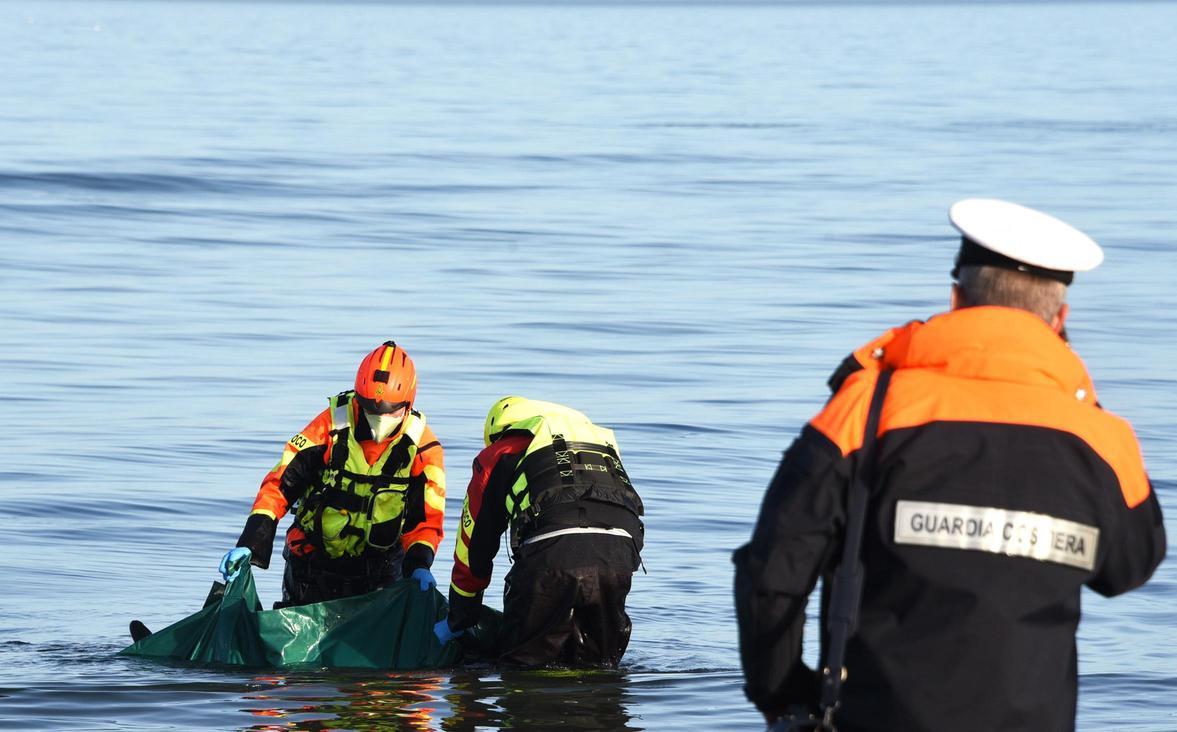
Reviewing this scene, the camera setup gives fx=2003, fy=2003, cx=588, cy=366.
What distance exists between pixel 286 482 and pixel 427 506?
2.15ft

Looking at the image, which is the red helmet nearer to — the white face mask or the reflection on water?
the white face mask

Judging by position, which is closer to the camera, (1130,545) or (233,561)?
(1130,545)

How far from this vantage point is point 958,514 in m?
3.96

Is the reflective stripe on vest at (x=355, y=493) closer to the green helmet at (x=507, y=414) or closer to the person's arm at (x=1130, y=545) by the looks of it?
the green helmet at (x=507, y=414)

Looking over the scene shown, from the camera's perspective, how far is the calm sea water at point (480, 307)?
9.25m

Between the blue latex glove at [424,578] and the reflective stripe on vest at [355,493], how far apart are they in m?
0.35

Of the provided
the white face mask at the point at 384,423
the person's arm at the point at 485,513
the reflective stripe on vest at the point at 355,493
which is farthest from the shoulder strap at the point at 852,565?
the reflective stripe on vest at the point at 355,493

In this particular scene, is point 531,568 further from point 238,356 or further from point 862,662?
point 238,356

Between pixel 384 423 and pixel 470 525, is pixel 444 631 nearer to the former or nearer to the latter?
pixel 470 525

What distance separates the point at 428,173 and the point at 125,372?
2191 centimetres

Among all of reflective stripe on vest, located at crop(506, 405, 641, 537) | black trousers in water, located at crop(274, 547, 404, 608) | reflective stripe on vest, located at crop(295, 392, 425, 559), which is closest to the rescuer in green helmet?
reflective stripe on vest, located at crop(506, 405, 641, 537)

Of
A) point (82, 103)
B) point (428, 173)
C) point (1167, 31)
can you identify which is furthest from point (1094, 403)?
point (1167, 31)

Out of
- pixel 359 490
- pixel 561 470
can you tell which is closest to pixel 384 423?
pixel 359 490

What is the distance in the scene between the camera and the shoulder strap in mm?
3951
